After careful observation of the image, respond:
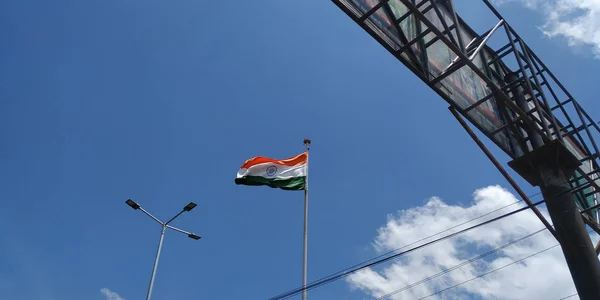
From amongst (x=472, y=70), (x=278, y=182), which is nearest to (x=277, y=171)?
(x=278, y=182)

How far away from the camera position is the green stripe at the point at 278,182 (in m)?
15.6

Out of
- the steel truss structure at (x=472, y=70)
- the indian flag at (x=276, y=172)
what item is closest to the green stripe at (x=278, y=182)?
the indian flag at (x=276, y=172)

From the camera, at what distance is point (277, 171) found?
52.4ft

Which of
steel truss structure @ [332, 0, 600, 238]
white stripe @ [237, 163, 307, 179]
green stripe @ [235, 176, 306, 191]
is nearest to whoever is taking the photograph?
steel truss structure @ [332, 0, 600, 238]

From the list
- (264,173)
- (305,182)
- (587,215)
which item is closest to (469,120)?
(587,215)

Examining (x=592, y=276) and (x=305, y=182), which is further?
(x=305, y=182)

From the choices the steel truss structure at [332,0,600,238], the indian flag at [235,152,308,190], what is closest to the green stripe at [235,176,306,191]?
the indian flag at [235,152,308,190]

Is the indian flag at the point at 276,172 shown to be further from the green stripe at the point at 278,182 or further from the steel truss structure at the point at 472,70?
the steel truss structure at the point at 472,70

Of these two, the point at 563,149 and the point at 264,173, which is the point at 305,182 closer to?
the point at 264,173

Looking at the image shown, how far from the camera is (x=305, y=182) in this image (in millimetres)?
15508

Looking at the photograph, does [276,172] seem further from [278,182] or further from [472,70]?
[472,70]

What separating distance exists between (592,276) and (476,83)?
5.13 metres

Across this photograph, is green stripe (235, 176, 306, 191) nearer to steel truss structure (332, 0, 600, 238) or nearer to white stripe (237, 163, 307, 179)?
white stripe (237, 163, 307, 179)

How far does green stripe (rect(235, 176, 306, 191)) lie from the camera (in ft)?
51.1
